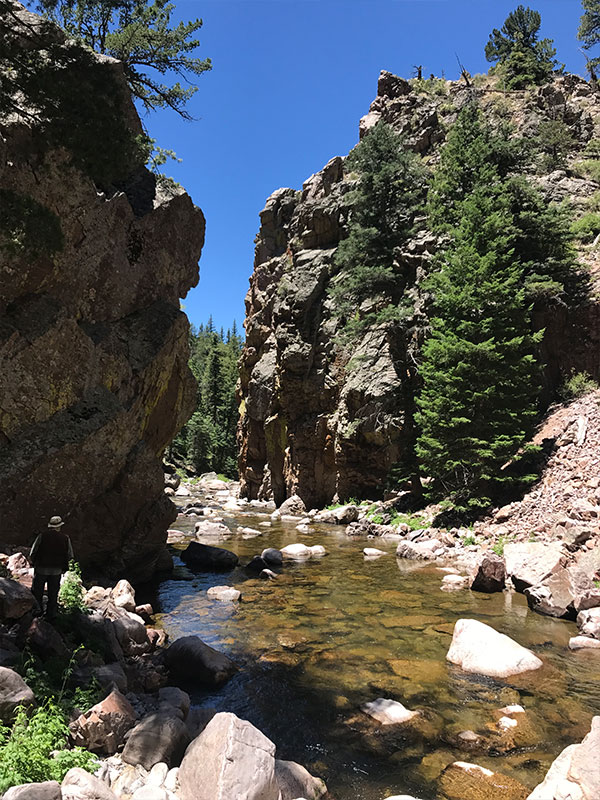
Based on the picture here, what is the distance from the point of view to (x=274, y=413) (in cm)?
3694

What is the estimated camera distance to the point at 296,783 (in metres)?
4.20

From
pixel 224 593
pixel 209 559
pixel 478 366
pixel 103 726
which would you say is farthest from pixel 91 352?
pixel 478 366

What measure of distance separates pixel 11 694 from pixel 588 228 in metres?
26.3

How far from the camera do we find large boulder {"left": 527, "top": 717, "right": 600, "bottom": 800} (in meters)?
3.65

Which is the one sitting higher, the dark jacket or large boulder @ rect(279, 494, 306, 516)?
the dark jacket

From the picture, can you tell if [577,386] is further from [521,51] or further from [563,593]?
[521,51]

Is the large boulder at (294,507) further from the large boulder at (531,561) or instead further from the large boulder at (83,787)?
the large boulder at (83,787)

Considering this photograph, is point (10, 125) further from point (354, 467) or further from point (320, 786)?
point (354, 467)

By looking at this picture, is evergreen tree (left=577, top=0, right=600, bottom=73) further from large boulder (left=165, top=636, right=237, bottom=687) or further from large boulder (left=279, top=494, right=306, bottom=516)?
large boulder (left=165, top=636, right=237, bottom=687)

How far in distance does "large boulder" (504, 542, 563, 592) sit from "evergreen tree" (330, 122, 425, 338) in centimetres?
1677

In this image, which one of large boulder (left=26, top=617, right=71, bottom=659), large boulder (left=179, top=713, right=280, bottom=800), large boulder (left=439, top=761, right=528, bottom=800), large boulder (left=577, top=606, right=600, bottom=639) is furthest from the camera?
large boulder (left=577, top=606, right=600, bottom=639)

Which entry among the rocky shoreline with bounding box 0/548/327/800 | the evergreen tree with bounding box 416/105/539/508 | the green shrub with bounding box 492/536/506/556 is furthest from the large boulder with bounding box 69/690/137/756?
the evergreen tree with bounding box 416/105/539/508

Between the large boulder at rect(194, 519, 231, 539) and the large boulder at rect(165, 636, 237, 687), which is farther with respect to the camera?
the large boulder at rect(194, 519, 231, 539)

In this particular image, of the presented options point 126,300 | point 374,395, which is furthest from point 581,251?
point 126,300
